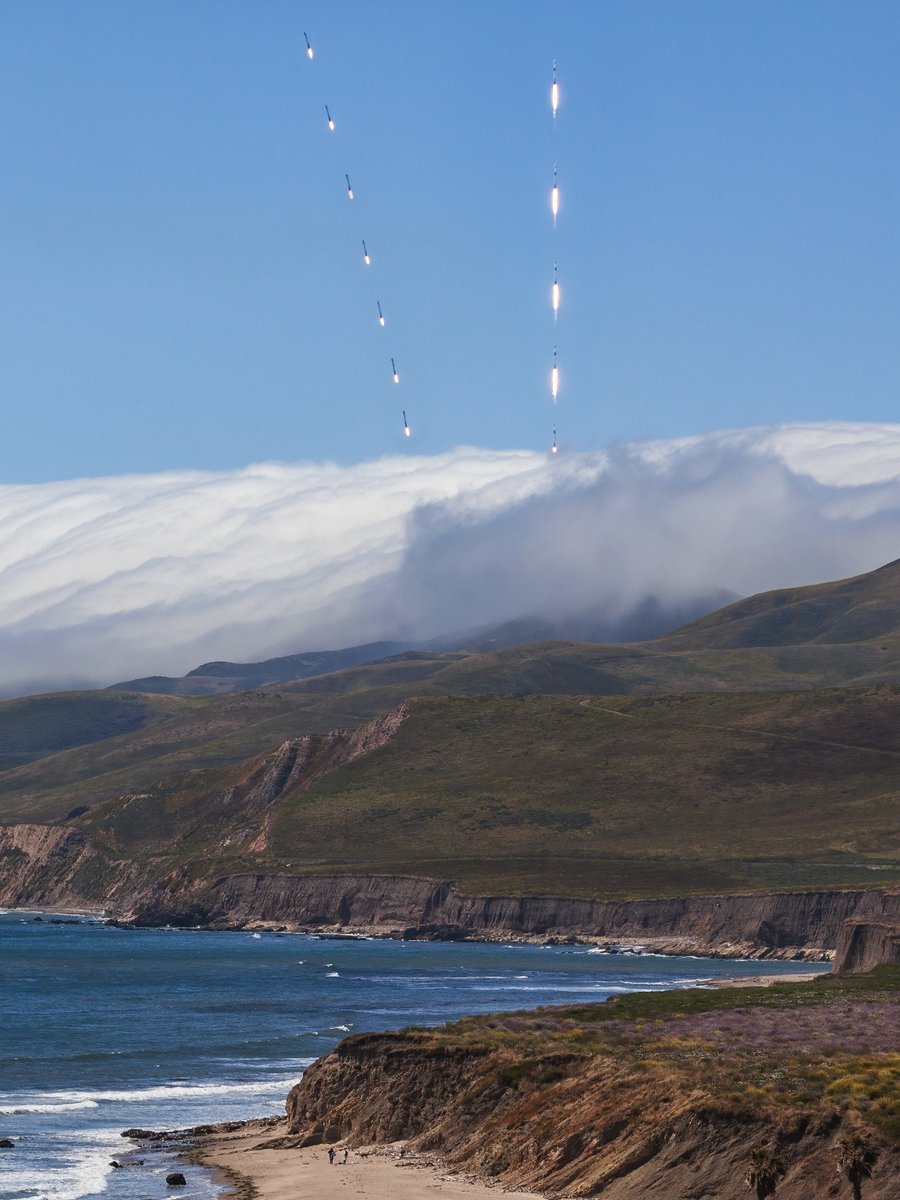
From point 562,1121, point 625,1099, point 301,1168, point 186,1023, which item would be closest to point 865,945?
point 186,1023

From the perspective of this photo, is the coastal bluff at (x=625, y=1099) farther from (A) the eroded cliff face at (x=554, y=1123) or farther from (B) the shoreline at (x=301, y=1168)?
(B) the shoreline at (x=301, y=1168)

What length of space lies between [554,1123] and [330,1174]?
8180 mm

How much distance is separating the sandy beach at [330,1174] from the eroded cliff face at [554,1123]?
1.23m

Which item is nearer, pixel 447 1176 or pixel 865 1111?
pixel 865 1111

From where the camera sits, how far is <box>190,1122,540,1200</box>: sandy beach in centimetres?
6009

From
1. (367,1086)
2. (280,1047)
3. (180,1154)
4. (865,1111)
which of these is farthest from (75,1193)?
(280,1047)

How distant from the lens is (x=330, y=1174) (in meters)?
64.5

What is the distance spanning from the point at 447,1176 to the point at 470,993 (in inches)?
3072

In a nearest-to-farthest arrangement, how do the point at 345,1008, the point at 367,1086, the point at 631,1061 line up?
the point at 631,1061 < the point at 367,1086 < the point at 345,1008

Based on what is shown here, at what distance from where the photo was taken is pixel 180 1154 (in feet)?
241

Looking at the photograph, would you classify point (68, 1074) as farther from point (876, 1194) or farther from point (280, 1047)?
point (876, 1194)

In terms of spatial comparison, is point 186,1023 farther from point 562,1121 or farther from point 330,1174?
point 562,1121

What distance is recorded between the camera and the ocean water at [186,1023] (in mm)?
74938

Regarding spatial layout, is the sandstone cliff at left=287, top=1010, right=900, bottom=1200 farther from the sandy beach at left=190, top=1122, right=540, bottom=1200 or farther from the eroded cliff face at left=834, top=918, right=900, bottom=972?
the eroded cliff face at left=834, top=918, right=900, bottom=972
